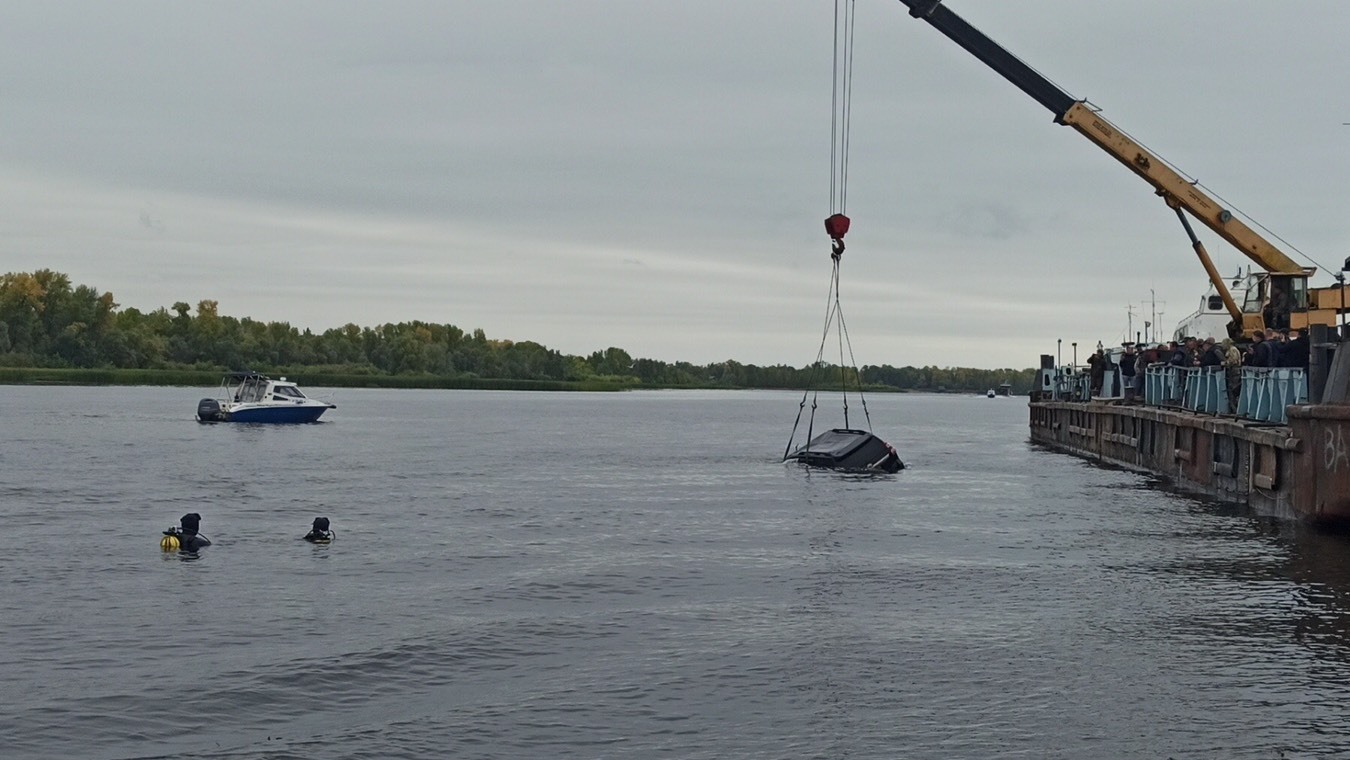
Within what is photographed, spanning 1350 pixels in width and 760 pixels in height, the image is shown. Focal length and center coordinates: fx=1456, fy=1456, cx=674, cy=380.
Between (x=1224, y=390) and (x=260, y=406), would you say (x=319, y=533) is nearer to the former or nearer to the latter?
(x=1224, y=390)

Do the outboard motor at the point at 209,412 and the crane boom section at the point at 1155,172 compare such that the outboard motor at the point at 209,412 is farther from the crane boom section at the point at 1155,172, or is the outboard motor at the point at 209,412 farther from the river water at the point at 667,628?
the crane boom section at the point at 1155,172

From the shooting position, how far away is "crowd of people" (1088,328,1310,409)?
100.0ft

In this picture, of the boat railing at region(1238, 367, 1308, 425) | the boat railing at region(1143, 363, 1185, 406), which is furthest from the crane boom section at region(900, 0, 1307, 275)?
the boat railing at region(1238, 367, 1308, 425)

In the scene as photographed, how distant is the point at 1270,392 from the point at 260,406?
65226mm

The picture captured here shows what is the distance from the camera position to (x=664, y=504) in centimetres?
3662

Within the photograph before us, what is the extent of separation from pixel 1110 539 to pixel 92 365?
174 m

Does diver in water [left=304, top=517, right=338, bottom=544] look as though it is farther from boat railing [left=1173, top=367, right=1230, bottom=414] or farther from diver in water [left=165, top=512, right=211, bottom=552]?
boat railing [left=1173, top=367, right=1230, bottom=414]

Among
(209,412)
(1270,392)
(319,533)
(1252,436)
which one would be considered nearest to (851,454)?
(1270,392)

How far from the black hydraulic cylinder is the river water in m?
12.4

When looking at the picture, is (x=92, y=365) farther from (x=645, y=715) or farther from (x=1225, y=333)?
(x=645, y=715)

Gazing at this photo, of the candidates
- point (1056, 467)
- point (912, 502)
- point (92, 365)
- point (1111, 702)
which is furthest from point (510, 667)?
point (92, 365)

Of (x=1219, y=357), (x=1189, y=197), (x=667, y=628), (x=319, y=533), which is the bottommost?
(x=667, y=628)

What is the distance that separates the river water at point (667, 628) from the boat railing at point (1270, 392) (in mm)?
2415

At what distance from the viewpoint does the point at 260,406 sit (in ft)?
277
